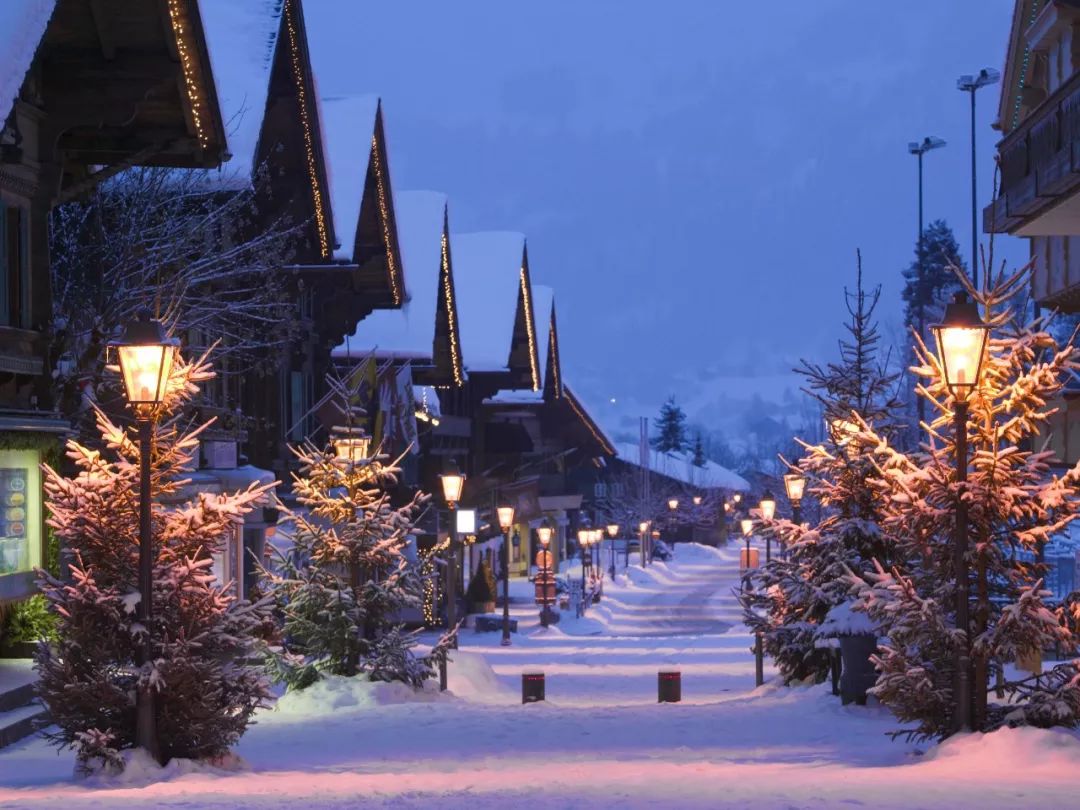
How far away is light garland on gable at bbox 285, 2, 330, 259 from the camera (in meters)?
26.9

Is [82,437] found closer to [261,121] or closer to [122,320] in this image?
[122,320]

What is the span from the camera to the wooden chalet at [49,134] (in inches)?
681

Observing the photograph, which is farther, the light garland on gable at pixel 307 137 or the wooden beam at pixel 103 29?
the light garland on gable at pixel 307 137

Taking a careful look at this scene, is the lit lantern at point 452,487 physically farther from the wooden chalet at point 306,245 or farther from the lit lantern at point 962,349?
the lit lantern at point 962,349

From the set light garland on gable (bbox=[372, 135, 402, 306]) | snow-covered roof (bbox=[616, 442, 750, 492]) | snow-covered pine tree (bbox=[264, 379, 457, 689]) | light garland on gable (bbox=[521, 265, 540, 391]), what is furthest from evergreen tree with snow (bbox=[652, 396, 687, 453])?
snow-covered pine tree (bbox=[264, 379, 457, 689])

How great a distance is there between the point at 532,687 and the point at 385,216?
1577 cm

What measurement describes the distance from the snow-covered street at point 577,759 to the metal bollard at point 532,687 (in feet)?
3.38

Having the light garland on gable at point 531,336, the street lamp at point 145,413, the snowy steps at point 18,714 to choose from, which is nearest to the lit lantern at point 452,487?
the snowy steps at point 18,714

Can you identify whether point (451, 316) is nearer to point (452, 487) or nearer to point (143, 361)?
point (452, 487)

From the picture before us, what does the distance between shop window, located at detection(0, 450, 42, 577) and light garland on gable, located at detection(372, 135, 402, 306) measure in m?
16.5

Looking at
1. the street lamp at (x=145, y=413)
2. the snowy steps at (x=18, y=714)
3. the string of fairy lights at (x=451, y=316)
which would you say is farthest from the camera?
the string of fairy lights at (x=451, y=316)

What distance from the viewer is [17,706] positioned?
15547 millimetres

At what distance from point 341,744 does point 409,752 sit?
1.04 m

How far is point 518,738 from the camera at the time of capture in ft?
51.0
